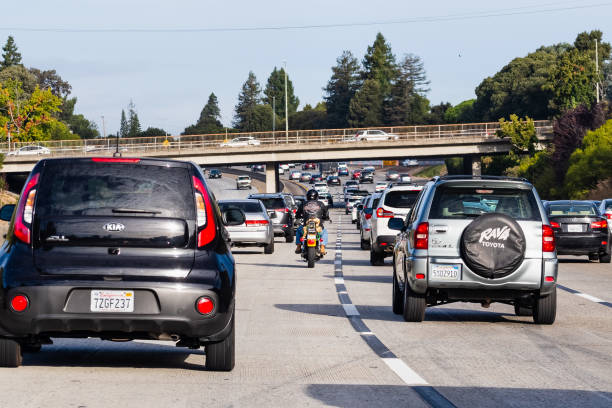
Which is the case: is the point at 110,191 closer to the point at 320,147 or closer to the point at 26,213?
the point at 26,213

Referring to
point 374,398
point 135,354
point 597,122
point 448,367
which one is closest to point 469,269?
point 448,367

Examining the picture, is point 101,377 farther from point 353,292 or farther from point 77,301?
point 353,292

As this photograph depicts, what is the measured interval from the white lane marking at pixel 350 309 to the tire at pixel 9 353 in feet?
20.3

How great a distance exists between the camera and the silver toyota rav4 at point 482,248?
1266 cm

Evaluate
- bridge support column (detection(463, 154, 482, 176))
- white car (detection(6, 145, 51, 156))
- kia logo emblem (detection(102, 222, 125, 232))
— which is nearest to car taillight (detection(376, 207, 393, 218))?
kia logo emblem (detection(102, 222, 125, 232))

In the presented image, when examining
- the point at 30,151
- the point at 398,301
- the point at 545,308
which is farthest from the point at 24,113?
the point at 545,308

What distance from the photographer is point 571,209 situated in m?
28.0

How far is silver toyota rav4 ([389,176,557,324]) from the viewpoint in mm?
12656

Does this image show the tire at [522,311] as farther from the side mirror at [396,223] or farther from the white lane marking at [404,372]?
the white lane marking at [404,372]

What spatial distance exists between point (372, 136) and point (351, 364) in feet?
279

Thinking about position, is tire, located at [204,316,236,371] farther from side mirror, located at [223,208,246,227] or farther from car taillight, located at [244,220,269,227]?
car taillight, located at [244,220,269,227]

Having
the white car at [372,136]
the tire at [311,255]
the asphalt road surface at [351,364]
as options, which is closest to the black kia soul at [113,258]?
the asphalt road surface at [351,364]

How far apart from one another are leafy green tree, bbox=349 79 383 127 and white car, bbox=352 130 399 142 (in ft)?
310

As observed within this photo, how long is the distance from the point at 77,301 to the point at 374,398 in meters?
2.45
